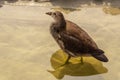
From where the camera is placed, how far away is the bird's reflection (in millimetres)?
2117

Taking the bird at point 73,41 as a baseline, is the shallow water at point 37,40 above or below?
below

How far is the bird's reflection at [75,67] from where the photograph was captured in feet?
6.95

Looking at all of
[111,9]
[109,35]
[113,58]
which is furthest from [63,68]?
[111,9]

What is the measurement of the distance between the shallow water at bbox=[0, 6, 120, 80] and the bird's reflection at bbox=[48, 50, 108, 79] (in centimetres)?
3

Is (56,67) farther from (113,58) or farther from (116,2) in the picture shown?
(116,2)

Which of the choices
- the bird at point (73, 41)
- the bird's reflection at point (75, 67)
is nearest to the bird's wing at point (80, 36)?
the bird at point (73, 41)

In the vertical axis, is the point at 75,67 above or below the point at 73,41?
below

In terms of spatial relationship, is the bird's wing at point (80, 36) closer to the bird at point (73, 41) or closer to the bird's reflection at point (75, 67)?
the bird at point (73, 41)

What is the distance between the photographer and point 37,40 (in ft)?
8.21

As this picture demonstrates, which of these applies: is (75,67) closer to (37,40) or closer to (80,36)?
(80,36)

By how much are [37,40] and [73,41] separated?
537mm

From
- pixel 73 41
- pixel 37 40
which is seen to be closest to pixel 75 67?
pixel 73 41

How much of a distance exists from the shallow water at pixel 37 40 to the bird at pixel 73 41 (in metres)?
0.16

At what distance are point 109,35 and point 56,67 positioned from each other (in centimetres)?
63
